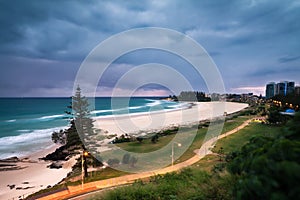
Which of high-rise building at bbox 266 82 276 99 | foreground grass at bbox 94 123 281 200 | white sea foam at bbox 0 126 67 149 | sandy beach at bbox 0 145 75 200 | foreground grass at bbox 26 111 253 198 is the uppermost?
high-rise building at bbox 266 82 276 99

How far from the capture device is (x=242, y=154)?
403cm

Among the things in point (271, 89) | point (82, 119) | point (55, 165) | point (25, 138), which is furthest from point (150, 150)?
point (271, 89)

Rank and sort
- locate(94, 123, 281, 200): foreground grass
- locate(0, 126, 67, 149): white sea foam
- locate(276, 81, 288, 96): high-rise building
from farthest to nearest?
locate(276, 81, 288, 96): high-rise building, locate(0, 126, 67, 149): white sea foam, locate(94, 123, 281, 200): foreground grass

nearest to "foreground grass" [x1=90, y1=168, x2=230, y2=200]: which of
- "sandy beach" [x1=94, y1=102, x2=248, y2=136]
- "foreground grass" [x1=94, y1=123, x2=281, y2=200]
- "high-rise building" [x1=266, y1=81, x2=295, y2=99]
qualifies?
"foreground grass" [x1=94, y1=123, x2=281, y2=200]

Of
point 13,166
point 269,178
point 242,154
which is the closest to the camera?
point 269,178

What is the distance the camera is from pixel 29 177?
20047 millimetres

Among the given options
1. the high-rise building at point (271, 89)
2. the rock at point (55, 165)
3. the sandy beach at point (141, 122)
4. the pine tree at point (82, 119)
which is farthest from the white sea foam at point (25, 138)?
the high-rise building at point (271, 89)

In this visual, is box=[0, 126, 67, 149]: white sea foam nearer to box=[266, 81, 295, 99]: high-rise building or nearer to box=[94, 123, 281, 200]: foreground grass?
box=[94, 123, 281, 200]: foreground grass

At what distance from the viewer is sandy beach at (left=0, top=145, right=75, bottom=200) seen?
16984mm

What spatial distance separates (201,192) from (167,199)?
1944mm

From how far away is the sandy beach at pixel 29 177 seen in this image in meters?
17.0

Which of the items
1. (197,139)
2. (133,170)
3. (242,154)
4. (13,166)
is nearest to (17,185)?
(13,166)

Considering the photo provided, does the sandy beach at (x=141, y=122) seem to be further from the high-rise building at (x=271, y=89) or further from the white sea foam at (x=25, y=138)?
the high-rise building at (x=271, y=89)

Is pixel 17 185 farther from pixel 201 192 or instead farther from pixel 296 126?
pixel 296 126
